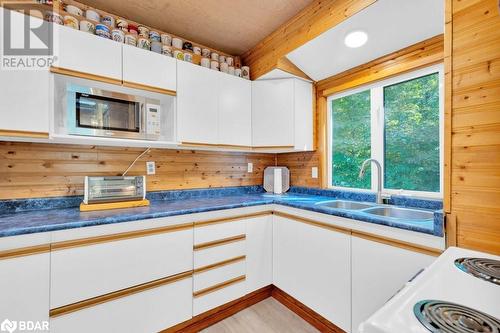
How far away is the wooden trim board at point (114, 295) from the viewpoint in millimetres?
1203

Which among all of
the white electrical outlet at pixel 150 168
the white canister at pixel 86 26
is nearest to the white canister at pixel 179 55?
the white canister at pixel 86 26

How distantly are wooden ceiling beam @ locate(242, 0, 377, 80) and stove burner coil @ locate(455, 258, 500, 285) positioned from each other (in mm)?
1498

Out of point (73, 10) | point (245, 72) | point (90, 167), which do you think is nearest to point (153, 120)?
point (90, 167)

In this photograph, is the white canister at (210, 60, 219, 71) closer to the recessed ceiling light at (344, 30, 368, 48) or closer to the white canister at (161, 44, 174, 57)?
the white canister at (161, 44, 174, 57)

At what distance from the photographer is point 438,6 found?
1378mm

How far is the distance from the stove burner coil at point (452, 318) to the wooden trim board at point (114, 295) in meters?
1.42

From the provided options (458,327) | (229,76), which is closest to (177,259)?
(458,327)

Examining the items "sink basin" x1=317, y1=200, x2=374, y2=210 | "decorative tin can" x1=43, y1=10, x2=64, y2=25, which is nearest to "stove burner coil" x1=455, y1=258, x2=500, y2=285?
"sink basin" x1=317, y1=200, x2=374, y2=210

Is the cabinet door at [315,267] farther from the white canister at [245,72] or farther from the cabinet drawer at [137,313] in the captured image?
the white canister at [245,72]

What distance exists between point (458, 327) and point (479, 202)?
76 centimetres

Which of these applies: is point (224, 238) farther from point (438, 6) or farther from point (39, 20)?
point (438, 6)

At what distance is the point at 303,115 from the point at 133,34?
5.47 ft

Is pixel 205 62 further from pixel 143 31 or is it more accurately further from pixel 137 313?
pixel 137 313

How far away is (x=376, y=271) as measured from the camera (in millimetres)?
1315
